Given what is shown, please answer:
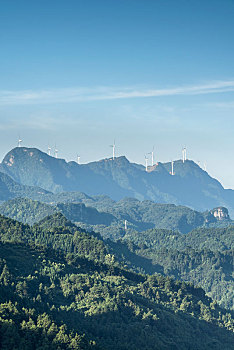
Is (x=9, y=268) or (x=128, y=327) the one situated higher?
(x=9, y=268)

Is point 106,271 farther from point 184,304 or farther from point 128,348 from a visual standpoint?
point 128,348

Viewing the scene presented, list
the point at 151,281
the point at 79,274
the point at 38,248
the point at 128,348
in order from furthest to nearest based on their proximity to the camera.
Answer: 1. the point at 151,281
2. the point at 38,248
3. the point at 79,274
4. the point at 128,348

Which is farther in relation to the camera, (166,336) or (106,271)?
(106,271)

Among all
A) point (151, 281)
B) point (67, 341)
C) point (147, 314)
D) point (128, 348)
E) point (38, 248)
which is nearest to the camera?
point (67, 341)

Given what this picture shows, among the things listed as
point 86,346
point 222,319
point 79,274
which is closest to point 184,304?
point 222,319

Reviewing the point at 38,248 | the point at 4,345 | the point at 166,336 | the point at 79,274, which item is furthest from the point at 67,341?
the point at 38,248

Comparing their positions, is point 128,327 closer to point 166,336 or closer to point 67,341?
point 166,336
